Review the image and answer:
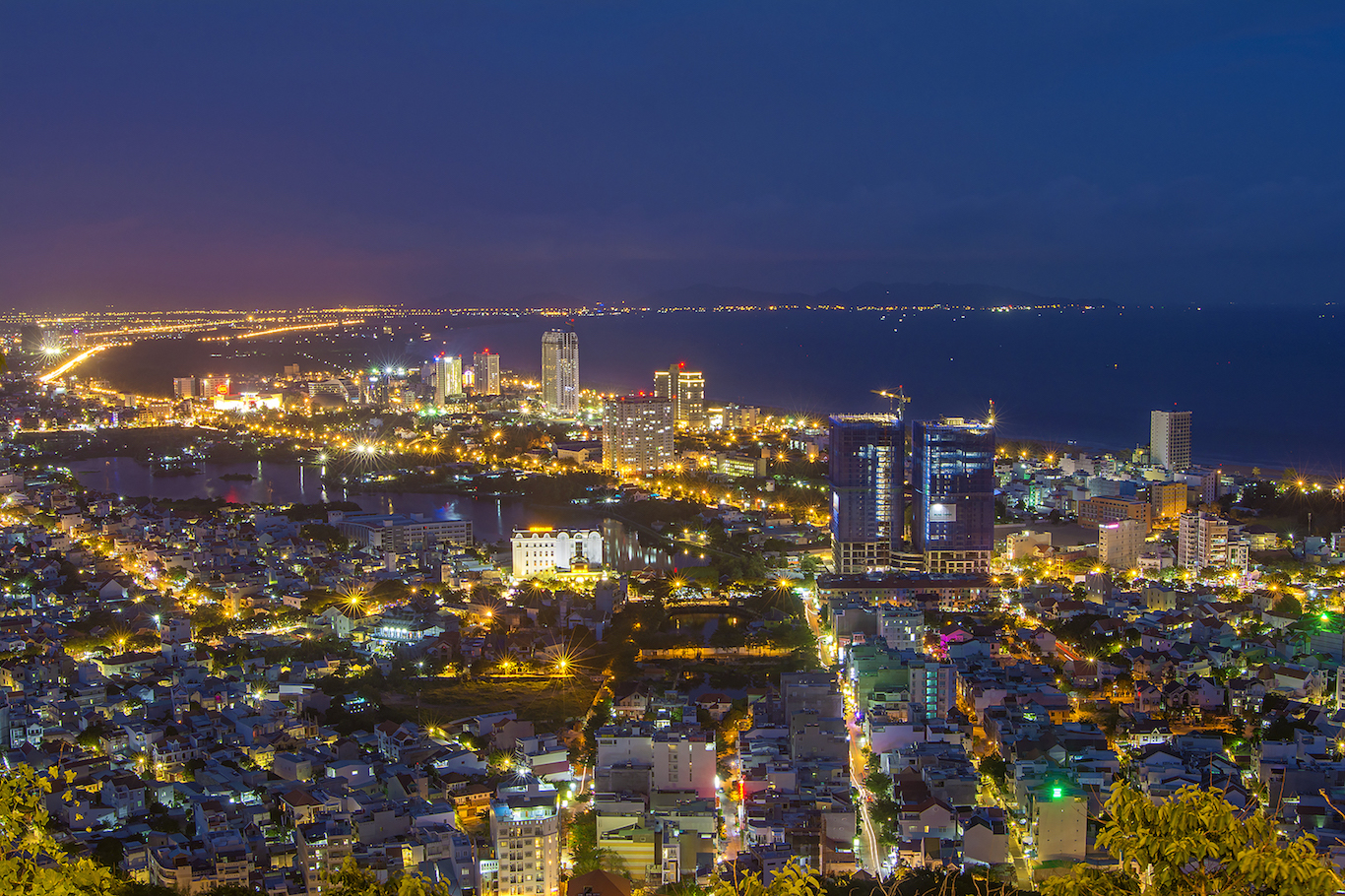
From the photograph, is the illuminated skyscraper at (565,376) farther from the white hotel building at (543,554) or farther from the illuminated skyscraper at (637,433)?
the white hotel building at (543,554)

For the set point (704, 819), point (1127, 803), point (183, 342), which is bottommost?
point (704, 819)

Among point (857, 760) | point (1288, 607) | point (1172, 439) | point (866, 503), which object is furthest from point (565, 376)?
point (857, 760)

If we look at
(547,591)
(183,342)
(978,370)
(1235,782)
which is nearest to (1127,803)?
(1235,782)

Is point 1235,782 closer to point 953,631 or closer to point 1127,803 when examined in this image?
point 953,631

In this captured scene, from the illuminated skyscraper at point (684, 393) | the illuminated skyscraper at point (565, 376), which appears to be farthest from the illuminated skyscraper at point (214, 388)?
the illuminated skyscraper at point (684, 393)

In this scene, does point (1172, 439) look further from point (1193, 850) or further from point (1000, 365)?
point (1000, 365)
